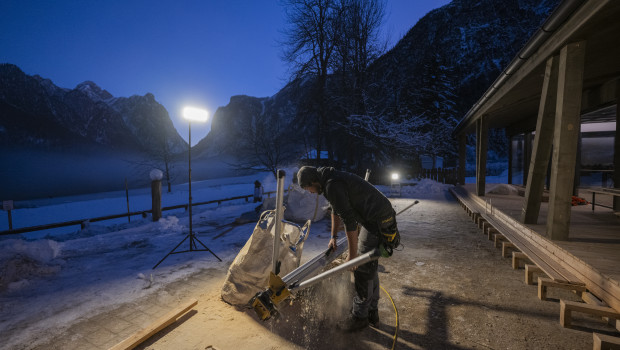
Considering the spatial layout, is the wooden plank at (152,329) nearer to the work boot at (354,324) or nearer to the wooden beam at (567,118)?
the work boot at (354,324)

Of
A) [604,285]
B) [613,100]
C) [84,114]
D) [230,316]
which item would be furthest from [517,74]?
[84,114]

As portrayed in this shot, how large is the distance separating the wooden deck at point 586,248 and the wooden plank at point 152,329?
4652 mm

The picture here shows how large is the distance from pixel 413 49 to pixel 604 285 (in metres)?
50.7

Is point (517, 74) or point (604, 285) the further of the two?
point (517, 74)

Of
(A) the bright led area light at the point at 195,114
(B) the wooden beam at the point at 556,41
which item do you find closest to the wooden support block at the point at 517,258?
(B) the wooden beam at the point at 556,41

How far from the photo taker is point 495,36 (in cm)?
4547

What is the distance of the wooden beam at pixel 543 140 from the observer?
3.92 metres

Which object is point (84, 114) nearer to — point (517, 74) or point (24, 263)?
point (24, 263)

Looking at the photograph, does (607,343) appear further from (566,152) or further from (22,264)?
(22,264)

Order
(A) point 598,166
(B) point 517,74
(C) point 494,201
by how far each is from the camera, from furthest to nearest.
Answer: (A) point 598,166, (C) point 494,201, (B) point 517,74

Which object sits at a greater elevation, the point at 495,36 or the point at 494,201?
the point at 495,36

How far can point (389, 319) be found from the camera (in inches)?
115

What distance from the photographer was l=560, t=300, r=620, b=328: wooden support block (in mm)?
2318

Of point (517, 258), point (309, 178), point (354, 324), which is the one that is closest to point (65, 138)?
point (309, 178)
